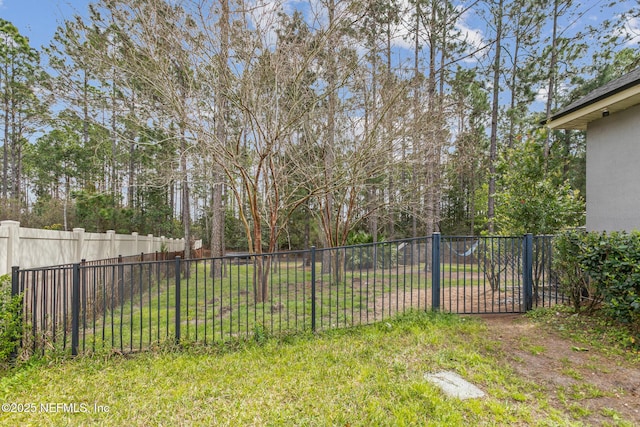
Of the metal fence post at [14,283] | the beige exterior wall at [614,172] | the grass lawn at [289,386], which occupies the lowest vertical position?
the grass lawn at [289,386]

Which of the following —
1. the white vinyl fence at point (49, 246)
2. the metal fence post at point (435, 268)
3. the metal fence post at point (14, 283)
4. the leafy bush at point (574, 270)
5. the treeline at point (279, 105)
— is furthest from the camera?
the treeline at point (279, 105)

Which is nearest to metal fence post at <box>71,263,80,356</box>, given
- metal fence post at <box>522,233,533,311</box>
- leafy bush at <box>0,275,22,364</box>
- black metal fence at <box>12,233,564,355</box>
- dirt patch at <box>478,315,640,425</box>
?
black metal fence at <box>12,233,564,355</box>

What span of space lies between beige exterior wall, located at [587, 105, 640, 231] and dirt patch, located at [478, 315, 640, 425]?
101 inches

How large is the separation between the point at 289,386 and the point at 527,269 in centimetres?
433

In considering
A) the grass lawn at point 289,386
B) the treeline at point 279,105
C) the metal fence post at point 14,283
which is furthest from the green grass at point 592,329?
the metal fence post at point 14,283

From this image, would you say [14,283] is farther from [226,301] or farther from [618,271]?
[618,271]

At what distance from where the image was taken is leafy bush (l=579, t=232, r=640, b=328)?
392 cm

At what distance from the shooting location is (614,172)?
544cm

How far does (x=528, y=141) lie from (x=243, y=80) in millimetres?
5886

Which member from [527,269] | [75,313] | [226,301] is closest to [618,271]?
[527,269]

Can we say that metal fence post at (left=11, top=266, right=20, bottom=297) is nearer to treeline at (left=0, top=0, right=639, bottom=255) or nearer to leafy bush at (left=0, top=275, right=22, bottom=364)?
leafy bush at (left=0, top=275, right=22, bottom=364)

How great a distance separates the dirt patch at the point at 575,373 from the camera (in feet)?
8.79

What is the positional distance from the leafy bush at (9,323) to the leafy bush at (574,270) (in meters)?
7.39

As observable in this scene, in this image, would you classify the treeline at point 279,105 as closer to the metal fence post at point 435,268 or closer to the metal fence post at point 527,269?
the metal fence post at point 527,269
